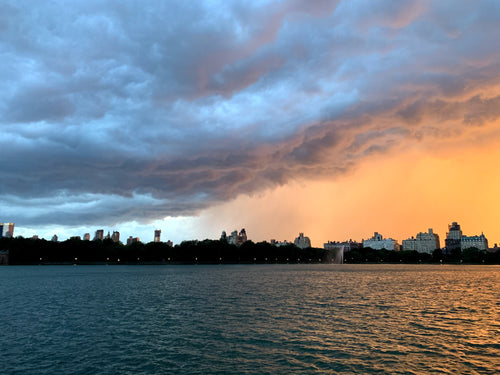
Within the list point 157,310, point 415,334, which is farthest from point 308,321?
point 157,310

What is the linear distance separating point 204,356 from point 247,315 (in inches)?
832

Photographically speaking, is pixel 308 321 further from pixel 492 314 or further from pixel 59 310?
pixel 59 310

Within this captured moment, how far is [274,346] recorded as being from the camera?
34812 millimetres

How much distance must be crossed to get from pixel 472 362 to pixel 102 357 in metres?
32.8

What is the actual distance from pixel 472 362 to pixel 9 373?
3827 cm

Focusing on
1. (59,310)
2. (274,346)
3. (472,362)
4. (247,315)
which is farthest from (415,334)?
(59,310)

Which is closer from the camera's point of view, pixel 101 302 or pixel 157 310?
pixel 157 310

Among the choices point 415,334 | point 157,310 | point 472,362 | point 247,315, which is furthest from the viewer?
point 157,310

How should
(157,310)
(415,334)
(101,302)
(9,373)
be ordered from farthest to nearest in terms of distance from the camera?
(101,302) < (157,310) < (415,334) < (9,373)

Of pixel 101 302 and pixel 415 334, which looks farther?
pixel 101 302

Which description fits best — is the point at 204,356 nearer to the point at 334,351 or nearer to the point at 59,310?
the point at 334,351

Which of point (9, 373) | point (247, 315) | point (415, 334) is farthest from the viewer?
point (247, 315)

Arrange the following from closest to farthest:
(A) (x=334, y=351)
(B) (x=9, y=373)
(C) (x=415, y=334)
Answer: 1. (B) (x=9, y=373)
2. (A) (x=334, y=351)
3. (C) (x=415, y=334)

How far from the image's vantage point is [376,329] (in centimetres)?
4253
